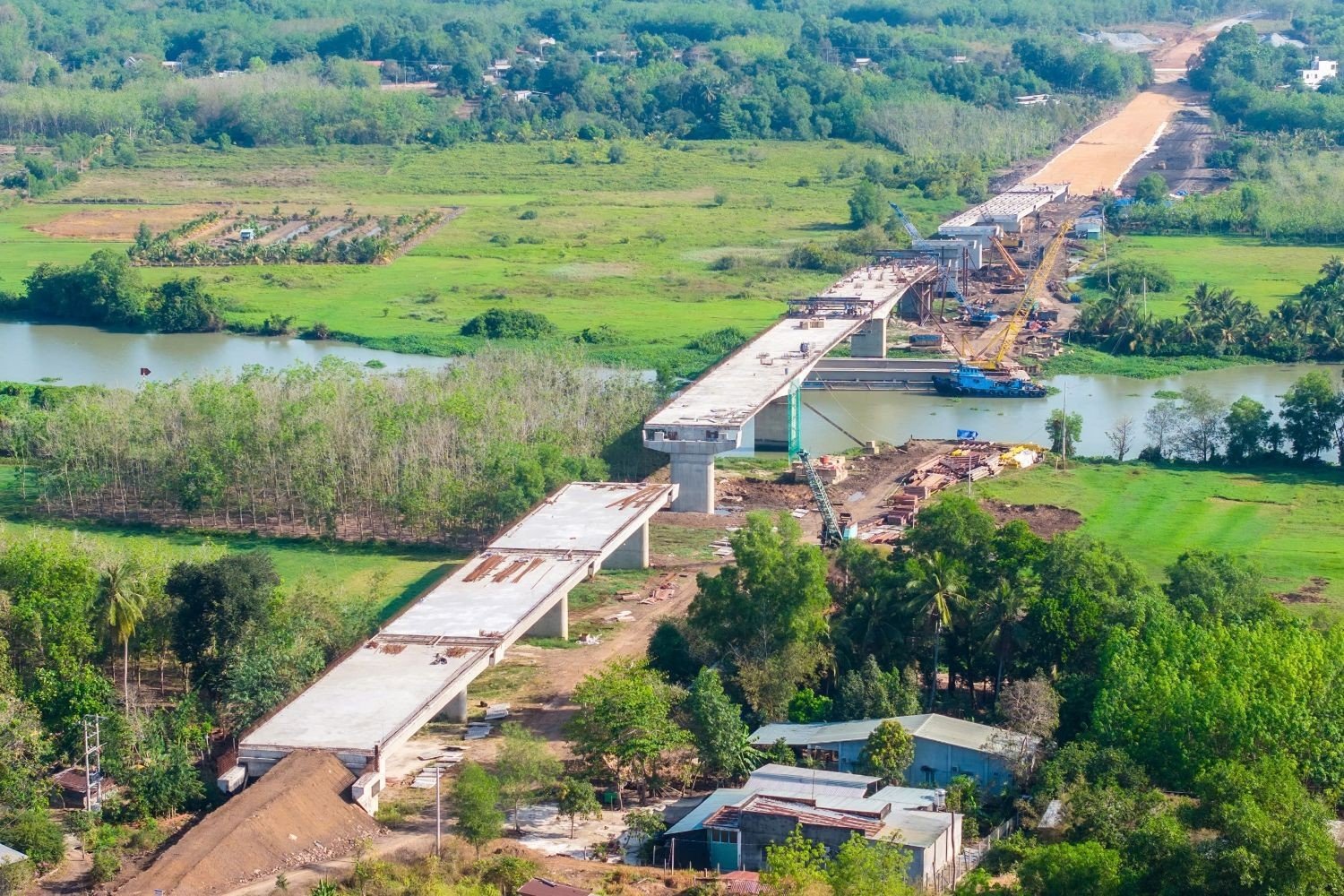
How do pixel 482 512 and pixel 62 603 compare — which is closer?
pixel 62 603

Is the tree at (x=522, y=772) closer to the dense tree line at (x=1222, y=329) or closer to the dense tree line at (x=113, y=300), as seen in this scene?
the dense tree line at (x=1222, y=329)

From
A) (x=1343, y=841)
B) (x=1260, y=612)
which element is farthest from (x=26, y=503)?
(x=1343, y=841)

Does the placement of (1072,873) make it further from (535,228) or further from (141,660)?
(535,228)

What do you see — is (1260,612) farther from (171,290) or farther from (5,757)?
(171,290)

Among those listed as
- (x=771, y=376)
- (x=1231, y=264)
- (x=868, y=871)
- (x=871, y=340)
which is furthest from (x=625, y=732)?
(x=1231, y=264)

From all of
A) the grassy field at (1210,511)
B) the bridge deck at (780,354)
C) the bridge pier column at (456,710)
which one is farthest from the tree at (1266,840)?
the bridge deck at (780,354)

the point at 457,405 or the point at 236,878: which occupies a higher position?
the point at 457,405

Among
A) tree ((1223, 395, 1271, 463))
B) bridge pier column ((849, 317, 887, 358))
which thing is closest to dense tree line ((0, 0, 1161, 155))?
bridge pier column ((849, 317, 887, 358))

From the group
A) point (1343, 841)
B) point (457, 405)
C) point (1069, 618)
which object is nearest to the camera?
point (1343, 841)
